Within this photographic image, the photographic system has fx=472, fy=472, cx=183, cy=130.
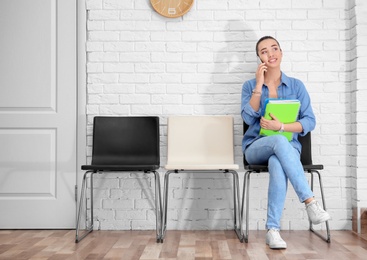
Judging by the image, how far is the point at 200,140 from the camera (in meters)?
3.28

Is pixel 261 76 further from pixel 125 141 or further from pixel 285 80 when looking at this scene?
pixel 125 141

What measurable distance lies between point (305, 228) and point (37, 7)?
2487 millimetres

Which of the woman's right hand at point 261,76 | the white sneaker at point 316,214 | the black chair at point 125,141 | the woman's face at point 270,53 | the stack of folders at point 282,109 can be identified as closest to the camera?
the white sneaker at point 316,214

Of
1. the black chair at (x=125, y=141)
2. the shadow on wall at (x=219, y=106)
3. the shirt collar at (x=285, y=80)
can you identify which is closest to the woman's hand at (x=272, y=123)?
the shirt collar at (x=285, y=80)

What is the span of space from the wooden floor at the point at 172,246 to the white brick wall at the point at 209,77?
0.19 meters

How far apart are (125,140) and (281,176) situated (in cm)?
112

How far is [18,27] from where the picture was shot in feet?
11.2

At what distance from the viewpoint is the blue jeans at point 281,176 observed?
2670mm

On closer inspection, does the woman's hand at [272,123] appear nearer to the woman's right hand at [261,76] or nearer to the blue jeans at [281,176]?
the blue jeans at [281,176]

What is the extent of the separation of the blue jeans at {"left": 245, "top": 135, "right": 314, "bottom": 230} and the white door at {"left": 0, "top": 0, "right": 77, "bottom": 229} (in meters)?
1.44

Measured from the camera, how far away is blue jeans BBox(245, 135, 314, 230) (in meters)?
2.67

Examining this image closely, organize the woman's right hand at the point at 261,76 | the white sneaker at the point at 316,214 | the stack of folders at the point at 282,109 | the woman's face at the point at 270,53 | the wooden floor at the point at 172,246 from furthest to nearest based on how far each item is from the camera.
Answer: the woman's face at the point at 270,53 < the woman's right hand at the point at 261,76 < the stack of folders at the point at 282,109 < the white sneaker at the point at 316,214 < the wooden floor at the point at 172,246

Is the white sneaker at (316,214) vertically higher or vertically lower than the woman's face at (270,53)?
lower

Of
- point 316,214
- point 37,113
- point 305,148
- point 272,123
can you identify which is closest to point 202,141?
point 272,123
